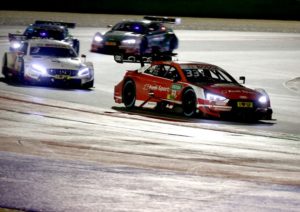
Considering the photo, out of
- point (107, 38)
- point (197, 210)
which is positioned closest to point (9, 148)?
point (197, 210)

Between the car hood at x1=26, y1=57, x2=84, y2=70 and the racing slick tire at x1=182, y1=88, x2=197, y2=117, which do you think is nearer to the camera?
the racing slick tire at x1=182, y1=88, x2=197, y2=117

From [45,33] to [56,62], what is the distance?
9286mm

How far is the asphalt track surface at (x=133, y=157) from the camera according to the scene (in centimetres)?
959

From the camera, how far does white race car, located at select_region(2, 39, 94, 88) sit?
2453cm

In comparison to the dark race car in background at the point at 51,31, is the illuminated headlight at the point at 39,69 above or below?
above

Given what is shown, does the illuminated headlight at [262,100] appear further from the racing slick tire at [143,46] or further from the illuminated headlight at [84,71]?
the racing slick tire at [143,46]

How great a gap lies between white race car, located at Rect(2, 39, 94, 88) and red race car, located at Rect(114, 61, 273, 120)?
349 centimetres

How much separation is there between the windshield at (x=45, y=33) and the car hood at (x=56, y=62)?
8573mm

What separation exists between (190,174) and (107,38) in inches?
928

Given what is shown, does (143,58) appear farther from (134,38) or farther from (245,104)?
(134,38)

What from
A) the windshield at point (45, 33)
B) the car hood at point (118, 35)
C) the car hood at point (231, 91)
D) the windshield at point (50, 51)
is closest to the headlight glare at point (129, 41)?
the car hood at point (118, 35)

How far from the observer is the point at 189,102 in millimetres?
19703

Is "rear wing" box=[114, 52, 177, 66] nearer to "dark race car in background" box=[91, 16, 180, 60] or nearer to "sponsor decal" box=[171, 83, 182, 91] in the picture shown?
"dark race car in background" box=[91, 16, 180, 60]

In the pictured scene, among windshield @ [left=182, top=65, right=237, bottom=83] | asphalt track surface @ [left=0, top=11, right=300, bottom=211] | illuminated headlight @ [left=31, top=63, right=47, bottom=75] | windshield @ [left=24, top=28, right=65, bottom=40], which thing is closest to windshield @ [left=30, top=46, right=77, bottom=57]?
illuminated headlight @ [left=31, top=63, right=47, bottom=75]
